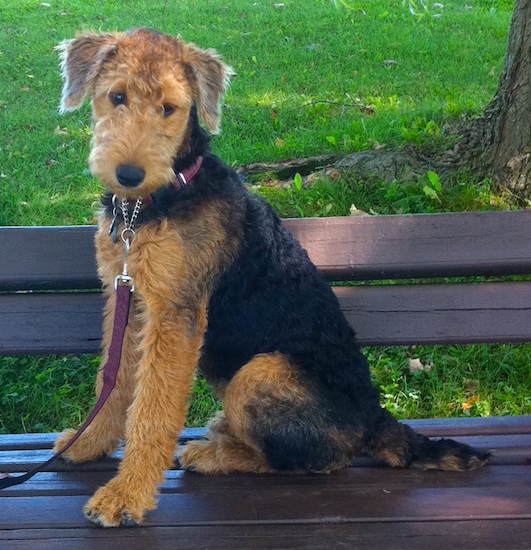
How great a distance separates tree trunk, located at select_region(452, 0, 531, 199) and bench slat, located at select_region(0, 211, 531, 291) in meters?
1.55

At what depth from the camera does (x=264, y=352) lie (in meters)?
2.88

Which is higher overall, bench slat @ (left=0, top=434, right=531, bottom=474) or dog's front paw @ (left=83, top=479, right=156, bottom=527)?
dog's front paw @ (left=83, top=479, right=156, bottom=527)

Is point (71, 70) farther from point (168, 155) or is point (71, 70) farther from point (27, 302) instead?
point (27, 302)

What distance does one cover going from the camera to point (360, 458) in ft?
9.84

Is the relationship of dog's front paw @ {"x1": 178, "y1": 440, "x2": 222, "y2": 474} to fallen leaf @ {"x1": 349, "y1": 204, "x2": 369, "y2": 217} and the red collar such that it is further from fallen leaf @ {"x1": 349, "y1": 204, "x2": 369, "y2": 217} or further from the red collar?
fallen leaf @ {"x1": 349, "y1": 204, "x2": 369, "y2": 217}

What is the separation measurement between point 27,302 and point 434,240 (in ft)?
6.13

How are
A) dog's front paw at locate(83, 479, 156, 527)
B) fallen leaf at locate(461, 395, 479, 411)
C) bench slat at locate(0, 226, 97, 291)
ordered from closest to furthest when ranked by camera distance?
dog's front paw at locate(83, 479, 156, 527) < bench slat at locate(0, 226, 97, 291) < fallen leaf at locate(461, 395, 479, 411)

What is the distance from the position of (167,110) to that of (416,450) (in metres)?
1.59

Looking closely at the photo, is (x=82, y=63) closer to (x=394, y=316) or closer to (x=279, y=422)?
(x=279, y=422)

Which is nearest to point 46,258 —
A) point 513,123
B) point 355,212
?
point 355,212

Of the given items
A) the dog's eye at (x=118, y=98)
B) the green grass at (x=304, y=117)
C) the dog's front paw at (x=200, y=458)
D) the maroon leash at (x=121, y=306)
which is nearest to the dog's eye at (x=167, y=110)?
the dog's eye at (x=118, y=98)

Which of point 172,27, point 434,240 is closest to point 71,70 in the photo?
point 434,240

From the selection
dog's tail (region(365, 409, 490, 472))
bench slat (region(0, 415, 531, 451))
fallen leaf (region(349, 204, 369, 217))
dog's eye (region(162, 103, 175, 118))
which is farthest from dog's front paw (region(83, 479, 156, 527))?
fallen leaf (region(349, 204, 369, 217))

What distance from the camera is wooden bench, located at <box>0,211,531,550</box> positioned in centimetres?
238
